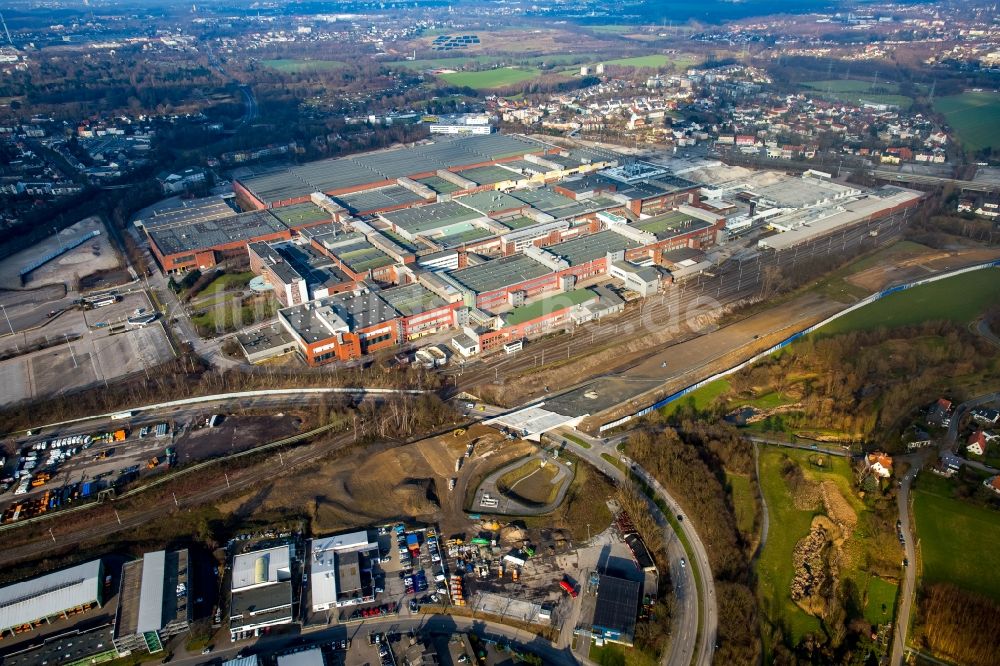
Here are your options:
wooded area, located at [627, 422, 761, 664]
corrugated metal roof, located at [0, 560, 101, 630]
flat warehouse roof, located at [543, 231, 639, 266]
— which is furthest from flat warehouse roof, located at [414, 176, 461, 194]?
corrugated metal roof, located at [0, 560, 101, 630]

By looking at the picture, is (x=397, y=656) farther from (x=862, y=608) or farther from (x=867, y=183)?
(x=867, y=183)

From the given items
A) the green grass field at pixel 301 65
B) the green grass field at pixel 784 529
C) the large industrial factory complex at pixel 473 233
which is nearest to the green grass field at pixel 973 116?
the large industrial factory complex at pixel 473 233

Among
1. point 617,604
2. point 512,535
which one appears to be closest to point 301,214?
point 512,535

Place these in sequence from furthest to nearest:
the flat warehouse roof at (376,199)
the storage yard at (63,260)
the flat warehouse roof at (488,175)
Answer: the flat warehouse roof at (488,175) < the flat warehouse roof at (376,199) < the storage yard at (63,260)

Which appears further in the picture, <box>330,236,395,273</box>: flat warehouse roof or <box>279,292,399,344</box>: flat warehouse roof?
<box>330,236,395,273</box>: flat warehouse roof

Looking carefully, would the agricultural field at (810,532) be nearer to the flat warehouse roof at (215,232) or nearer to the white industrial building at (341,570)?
the white industrial building at (341,570)

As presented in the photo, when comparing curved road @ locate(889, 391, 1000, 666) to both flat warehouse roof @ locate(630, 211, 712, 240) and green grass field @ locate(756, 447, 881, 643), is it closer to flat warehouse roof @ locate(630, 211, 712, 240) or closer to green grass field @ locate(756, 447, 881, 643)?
green grass field @ locate(756, 447, 881, 643)

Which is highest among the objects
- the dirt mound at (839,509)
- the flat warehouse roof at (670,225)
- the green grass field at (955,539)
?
the flat warehouse roof at (670,225)

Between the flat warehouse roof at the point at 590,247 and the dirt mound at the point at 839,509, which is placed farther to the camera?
the flat warehouse roof at the point at 590,247

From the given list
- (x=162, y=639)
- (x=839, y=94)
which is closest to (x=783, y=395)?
(x=162, y=639)
